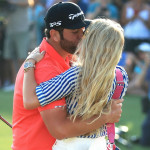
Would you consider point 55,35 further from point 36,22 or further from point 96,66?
point 36,22

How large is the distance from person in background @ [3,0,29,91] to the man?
851 centimetres

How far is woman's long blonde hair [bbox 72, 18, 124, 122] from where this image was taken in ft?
10.3

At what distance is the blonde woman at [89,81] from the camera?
3.15 metres

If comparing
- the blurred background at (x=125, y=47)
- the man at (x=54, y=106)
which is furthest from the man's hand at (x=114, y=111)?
the blurred background at (x=125, y=47)

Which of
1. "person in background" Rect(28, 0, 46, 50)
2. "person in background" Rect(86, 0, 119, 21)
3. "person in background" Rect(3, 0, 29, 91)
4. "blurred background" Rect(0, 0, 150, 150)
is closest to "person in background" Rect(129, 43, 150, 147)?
"blurred background" Rect(0, 0, 150, 150)

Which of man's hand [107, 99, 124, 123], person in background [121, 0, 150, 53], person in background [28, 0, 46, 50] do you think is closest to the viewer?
man's hand [107, 99, 124, 123]

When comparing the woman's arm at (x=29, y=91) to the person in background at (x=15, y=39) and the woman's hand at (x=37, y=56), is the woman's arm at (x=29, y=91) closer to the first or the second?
the woman's hand at (x=37, y=56)

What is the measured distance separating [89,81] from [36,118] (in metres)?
0.49

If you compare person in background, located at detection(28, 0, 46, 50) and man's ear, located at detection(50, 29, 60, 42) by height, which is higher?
man's ear, located at detection(50, 29, 60, 42)

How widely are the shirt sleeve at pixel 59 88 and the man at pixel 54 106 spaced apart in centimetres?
5

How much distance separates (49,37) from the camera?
3.59m

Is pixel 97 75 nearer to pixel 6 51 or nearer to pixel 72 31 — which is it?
pixel 72 31

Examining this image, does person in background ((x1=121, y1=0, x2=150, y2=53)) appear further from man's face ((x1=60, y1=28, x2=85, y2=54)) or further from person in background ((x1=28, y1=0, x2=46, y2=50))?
man's face ((x1=60, y1=28, x2=85, y2=54))

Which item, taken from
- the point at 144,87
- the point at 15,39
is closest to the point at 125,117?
the point at 144,87
